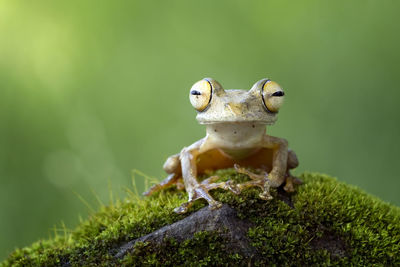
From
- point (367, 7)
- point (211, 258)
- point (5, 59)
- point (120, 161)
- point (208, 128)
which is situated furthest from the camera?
point (120, 161)

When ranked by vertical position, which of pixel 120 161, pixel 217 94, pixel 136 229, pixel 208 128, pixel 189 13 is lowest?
pixel 120 161

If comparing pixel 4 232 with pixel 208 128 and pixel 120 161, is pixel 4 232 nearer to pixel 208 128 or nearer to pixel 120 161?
pixel 120 161

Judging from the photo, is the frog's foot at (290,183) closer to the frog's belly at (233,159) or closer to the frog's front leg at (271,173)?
the frog's front leg at (271,173)

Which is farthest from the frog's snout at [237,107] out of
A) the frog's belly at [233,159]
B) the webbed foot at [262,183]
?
the frog's belly at [233,159]

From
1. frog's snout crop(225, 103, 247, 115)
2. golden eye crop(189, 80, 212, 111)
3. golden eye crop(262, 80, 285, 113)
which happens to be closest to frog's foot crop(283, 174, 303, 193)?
golden eye crop(262, 80, 285, 113)

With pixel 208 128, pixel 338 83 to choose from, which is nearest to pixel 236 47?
pixel 338 83

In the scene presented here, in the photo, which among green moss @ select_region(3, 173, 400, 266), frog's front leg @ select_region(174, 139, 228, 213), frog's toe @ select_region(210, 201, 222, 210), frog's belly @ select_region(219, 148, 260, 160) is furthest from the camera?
frog's belly @ select_region(219, 148, 260, 160)

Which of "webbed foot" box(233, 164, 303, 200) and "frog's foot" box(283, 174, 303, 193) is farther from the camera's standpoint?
"frog's foot" box(283, 174, 303, 193)

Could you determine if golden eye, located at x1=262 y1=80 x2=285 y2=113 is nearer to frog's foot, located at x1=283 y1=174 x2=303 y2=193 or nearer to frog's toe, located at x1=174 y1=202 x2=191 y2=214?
frog's foot, located at x1=283 y1=174 x2=303 y2=193

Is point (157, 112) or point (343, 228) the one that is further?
point (157, 112)
